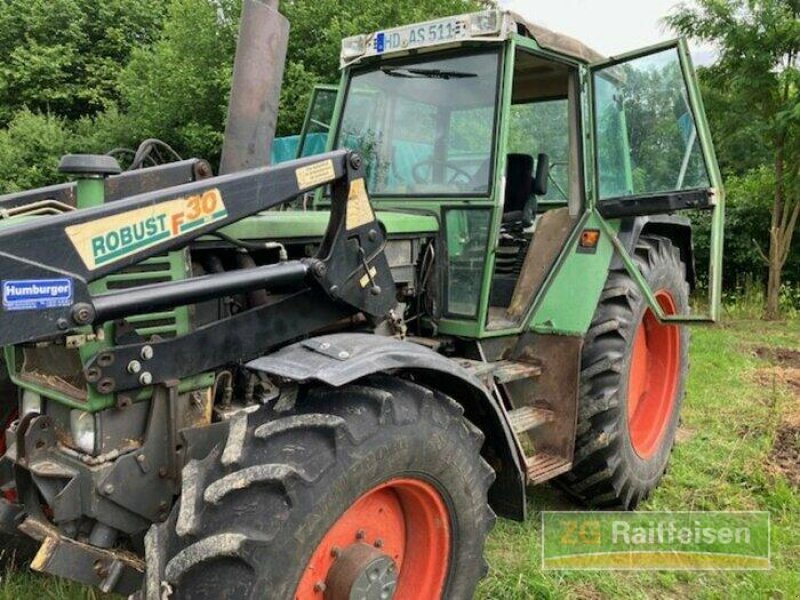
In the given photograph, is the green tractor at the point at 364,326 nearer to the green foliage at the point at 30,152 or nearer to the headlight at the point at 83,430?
the headlight at the point at 83,430

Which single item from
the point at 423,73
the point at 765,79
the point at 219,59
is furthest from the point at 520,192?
the point at 219,59

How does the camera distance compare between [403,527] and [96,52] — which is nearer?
[403,527]

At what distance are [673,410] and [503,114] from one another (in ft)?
7.22

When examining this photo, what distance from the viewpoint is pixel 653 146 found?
145 inches

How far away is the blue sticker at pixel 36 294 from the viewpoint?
175 centimetres

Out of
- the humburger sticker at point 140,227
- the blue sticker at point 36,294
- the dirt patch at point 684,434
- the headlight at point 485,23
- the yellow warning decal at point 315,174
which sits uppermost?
the headlight at point 485,23

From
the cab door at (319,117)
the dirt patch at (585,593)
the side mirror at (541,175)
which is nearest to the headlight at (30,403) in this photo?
the cab door at (319,117)

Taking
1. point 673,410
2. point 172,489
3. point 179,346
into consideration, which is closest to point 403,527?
point 172,489

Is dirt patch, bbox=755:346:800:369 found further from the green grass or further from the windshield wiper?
the windshield wiper

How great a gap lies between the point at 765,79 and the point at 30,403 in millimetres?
10626

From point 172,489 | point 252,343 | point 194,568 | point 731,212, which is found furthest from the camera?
point 731,212

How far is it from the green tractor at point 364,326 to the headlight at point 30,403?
0.5 inches

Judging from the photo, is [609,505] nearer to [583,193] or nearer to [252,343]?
[583,193]

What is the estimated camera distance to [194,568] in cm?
188
